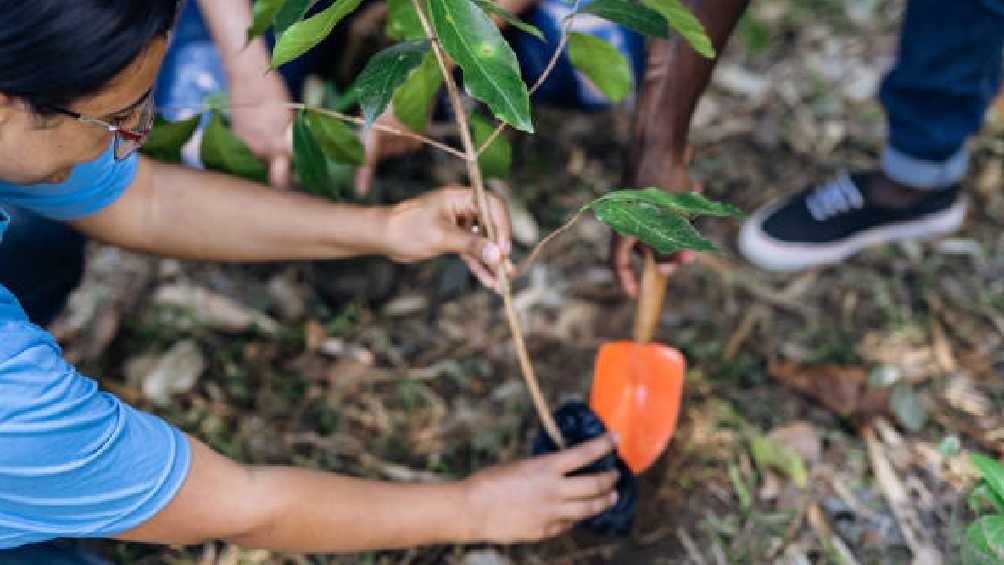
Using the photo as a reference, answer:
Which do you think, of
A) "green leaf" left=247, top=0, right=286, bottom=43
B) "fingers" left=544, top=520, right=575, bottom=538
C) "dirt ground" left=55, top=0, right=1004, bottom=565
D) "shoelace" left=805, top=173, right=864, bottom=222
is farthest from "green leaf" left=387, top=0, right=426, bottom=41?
"shoelace" left=805, top=173, right=864, bottom=222

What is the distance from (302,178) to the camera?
1258 mm

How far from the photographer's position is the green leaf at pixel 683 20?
1079 mm

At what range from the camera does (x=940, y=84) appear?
1796mm

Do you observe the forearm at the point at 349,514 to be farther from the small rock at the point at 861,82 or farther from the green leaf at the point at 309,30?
the small rock at the point at 861,82

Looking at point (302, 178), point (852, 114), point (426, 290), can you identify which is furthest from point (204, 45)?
point (852, 114)

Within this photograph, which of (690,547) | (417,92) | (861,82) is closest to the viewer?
(417,92)

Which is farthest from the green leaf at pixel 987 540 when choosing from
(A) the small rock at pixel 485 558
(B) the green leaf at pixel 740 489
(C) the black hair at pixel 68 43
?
(C) the black hair at pixel 68 43

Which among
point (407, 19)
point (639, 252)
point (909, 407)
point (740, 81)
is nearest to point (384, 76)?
point (407, 19)

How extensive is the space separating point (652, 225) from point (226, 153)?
67 cm

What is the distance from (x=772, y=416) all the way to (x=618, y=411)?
31 cm

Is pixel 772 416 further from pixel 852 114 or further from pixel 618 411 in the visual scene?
pixel 852 114

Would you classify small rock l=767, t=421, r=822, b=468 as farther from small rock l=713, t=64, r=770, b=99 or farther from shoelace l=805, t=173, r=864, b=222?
small rock l=713, t=64, r=770, b=99

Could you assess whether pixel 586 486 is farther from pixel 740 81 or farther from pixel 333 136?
pixel 740 81

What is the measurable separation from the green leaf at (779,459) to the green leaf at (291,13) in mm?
1080
